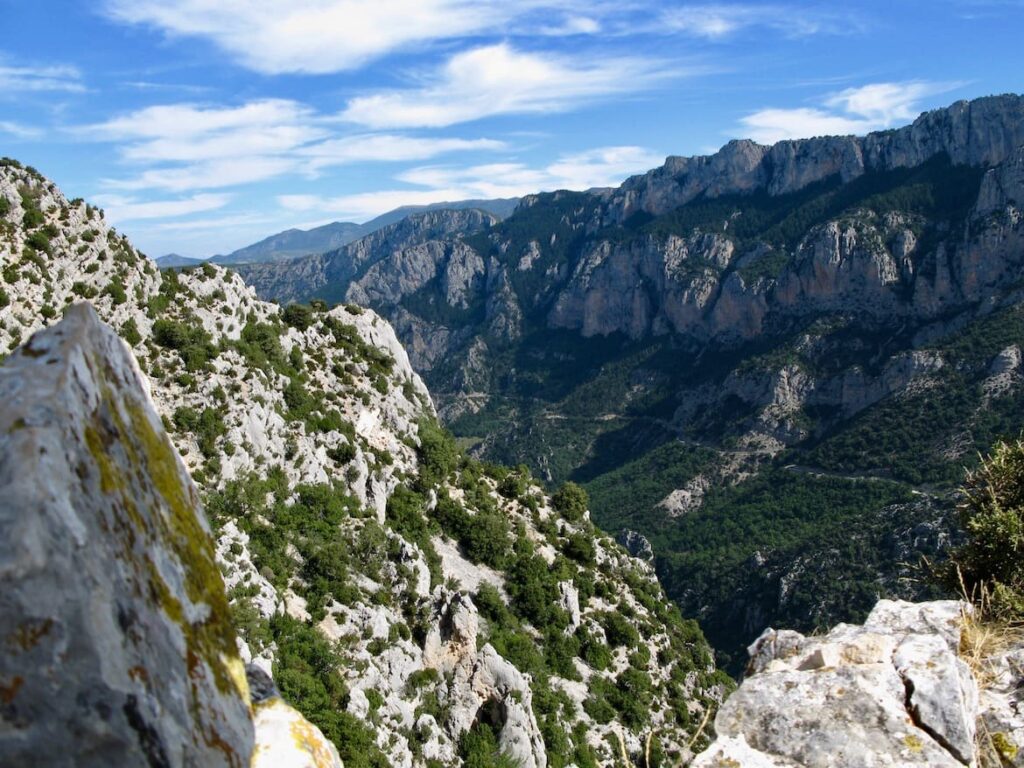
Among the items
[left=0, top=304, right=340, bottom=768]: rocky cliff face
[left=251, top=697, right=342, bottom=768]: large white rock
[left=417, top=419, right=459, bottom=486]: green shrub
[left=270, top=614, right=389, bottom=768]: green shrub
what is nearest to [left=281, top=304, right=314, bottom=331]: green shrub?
[left=417, top=419, right=459, bottom=486]: green shrub

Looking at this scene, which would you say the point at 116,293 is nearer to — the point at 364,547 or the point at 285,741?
the point at 364,547

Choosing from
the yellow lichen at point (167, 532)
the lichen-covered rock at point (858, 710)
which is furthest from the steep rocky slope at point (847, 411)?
the yellow lichen at point (167, 532)

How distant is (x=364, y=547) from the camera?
31.1 metres

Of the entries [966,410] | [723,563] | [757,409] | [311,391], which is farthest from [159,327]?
[757,409]

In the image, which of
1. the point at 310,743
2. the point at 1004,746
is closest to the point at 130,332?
the point at 310,743

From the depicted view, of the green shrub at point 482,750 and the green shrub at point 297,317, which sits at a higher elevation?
the green shrub at point 297,317

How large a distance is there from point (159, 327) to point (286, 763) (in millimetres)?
31813

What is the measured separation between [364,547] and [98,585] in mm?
28774

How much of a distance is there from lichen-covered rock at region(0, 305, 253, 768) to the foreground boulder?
538 cm

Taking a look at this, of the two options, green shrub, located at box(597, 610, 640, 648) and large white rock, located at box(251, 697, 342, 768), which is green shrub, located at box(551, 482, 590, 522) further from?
large white rock, located at box(251, 697, 342, 768)

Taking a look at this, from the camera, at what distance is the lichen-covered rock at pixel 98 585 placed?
3143mm

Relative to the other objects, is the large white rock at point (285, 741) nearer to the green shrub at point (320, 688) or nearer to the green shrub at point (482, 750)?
the green shrub at point (320, 688)

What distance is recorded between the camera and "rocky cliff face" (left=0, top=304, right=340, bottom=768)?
10.3 feet

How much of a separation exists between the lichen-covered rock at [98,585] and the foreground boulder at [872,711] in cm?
538
